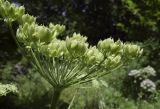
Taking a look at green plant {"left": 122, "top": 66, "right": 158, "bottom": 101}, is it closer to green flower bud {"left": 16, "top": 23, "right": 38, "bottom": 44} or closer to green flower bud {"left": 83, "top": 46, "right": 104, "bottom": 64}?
green flower bud {"left": 83, "top": 46, "right": 104, "bottom": 64}

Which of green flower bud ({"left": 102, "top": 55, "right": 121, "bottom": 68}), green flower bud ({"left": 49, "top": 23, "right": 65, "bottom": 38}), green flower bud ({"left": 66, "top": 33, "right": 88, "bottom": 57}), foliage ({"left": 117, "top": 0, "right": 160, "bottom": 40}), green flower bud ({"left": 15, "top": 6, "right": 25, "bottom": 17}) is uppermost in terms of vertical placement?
foliage ({"left": 117, "top": 0, "right": 160, "bottom": 40})

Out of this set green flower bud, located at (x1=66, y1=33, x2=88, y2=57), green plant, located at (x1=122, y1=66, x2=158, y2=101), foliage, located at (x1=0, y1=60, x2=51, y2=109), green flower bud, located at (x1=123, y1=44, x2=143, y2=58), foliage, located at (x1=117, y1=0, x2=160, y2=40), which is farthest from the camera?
foliage, located at (x1=117, y1=0, x2=160, y2=40)

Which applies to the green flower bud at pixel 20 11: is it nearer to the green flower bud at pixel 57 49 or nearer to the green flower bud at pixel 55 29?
the green flower bud at pixel 55 29

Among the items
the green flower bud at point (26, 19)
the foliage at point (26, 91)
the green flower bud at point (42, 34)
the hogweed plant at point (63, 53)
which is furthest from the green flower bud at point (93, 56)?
the foliage at point (26, 91)

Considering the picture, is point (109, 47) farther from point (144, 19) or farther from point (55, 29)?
point (144, 19)

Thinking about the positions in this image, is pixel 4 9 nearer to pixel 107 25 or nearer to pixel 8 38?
pixel 8 38

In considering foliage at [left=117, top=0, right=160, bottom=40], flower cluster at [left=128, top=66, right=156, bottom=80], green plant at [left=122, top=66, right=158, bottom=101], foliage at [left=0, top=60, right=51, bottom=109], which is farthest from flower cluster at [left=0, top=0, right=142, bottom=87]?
foliage at [left=117, top=0, right=160, bottom=40]

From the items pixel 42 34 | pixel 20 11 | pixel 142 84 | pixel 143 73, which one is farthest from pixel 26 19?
pixel 143 73

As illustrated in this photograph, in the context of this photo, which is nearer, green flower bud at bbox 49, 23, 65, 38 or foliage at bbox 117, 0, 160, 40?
green flower bud at bbox 49, 23, 65, 38

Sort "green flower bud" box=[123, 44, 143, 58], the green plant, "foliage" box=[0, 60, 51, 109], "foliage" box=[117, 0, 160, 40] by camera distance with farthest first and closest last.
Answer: "foliage" box=[117, 0, 160, 40], "foliage" box=[0, 60, 51, 109], the green plant, "green flower bud" box=[123, 44, 143, 58]

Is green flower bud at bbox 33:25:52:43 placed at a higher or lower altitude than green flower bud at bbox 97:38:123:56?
higher
